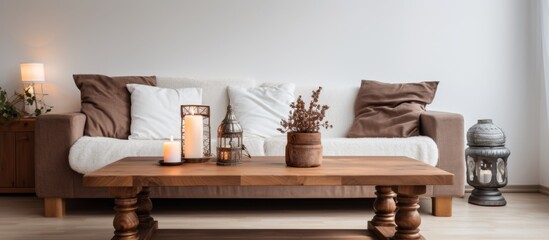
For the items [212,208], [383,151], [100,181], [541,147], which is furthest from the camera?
[541,147]

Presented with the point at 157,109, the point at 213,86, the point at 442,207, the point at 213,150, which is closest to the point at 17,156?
the point at 157,109

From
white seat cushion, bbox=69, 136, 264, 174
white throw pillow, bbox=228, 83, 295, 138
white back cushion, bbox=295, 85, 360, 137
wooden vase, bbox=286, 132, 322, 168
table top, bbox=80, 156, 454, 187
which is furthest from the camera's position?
white back cushion, bbox=295, 85, 360, 137

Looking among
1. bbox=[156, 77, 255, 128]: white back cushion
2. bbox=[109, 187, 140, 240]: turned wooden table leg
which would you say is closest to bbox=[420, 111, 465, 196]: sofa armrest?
bbox=[156, 77, 255, 128]: white back cushion

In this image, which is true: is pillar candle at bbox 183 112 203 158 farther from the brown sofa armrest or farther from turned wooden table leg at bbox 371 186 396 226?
the brown sofa armrest

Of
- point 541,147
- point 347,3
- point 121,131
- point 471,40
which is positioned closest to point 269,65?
point 347,3

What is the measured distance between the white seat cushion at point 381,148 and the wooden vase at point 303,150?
1039 mm

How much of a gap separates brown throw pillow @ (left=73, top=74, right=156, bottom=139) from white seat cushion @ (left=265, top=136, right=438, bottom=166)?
1.09m

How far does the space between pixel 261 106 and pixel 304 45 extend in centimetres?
67

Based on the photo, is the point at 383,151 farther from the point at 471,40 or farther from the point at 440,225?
the point at 471,40

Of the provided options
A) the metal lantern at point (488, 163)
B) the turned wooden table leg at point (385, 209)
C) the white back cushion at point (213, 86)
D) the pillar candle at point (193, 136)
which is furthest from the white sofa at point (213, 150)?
the pillar candle at point (193, 136)

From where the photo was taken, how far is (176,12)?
409 centimetres

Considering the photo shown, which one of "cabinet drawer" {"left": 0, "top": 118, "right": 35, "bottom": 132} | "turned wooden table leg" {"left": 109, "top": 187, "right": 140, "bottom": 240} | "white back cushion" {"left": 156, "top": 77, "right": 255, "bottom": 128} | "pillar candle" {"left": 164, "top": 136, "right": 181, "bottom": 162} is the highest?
"white back cushion" {"left": 156, "top": 77, "right": 255, "bottom": 128}

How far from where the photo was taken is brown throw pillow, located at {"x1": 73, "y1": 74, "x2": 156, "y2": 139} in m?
3.53

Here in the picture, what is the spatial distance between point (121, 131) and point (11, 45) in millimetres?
1220
